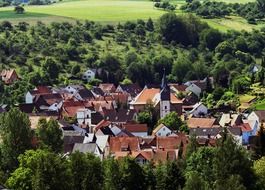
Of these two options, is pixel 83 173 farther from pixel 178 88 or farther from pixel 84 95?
pixel 178 88

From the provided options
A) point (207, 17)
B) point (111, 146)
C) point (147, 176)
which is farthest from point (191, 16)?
point (147, 176)

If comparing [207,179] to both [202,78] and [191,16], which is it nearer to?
[202,78]

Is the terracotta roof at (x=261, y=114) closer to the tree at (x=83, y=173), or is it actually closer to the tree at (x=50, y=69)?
the tree at (x=83, y=173)

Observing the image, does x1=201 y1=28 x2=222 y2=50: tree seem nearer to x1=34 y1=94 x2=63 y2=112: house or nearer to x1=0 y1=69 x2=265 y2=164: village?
x1=0 y1=69 x2=265 y2=164: village

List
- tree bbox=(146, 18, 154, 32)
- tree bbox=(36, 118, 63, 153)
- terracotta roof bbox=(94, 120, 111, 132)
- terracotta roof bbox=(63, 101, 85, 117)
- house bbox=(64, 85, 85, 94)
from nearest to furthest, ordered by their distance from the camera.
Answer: tree bbox=(36, 118, 63, 153) < terracotta roof bbox=(94, 120, 111, 132) < terracotta roof bbox=(63, 101, 85, 117) < house bbox=(64, 85, 85, 94) < tree bbox=(146, 18, 154, 32)

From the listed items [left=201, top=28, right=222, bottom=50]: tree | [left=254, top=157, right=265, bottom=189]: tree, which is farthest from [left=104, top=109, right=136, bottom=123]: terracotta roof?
[left=201, top=28, right=222, bottom=50]: tree

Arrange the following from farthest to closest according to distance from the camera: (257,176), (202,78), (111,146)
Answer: (202,78) < (111,146) < (257,176)
